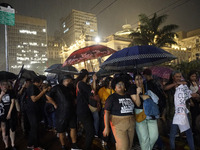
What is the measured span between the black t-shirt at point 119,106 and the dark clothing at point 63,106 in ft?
5.24

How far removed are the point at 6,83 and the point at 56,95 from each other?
1560mm

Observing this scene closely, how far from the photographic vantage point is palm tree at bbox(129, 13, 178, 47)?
20.5 m

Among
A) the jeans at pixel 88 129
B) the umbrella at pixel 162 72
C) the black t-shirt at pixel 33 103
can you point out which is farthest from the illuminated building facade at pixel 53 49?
the jeans at pixel 88 129

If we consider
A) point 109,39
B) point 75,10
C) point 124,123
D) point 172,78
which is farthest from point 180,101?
point 75,10

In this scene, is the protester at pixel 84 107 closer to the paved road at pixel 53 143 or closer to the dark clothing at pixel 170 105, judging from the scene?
the paved road at pixel 53 143

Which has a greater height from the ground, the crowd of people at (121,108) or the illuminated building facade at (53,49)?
the illuminated building facade at (53,49)

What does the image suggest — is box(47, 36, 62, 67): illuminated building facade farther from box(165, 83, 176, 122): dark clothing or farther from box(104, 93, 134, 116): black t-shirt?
box(104, 93, 134, 116): black t-shirt

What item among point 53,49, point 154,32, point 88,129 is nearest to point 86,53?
point 88,129

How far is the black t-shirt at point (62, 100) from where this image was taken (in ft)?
13.1

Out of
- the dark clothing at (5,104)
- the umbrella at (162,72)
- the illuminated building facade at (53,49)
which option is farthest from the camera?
the illuminated building facade at (53,49)

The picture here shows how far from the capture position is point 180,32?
80.2 m

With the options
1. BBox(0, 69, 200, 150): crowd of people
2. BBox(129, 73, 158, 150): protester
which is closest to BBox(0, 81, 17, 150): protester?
BBox(0, 69, 200, 150): crowd of people

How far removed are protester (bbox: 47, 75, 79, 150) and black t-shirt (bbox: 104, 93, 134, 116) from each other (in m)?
1.61

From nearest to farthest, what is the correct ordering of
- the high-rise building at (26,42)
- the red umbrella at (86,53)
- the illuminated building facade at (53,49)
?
the red umbrella at (86,53), the high-rise building at (26,42), the illuminated building facade at (53,49)
